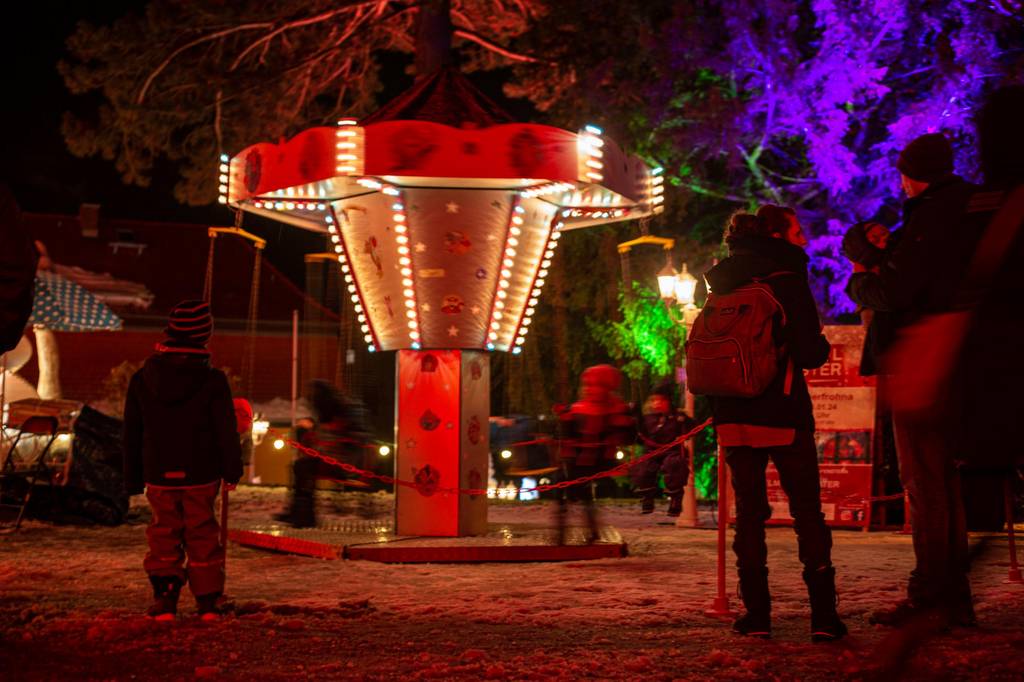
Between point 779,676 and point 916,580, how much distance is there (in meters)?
1.25

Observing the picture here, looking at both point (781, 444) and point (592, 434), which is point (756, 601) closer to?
point (781, 444)

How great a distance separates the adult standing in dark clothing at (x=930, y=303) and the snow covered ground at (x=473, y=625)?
0.18m

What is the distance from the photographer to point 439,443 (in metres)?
10.3

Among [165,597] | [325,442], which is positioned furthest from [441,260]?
[165,597]

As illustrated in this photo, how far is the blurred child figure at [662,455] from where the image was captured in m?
13.6

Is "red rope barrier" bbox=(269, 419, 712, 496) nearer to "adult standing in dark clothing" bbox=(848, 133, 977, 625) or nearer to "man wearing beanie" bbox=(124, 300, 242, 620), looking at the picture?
"man wearing beanie" bbox=(124, 300, 242, 620)

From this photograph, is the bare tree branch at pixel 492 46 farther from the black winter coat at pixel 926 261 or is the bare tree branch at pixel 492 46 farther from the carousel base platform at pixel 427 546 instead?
the black winter coat at pixel 926 261

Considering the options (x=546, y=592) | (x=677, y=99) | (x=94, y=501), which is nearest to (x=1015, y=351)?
(x=546, y=592)

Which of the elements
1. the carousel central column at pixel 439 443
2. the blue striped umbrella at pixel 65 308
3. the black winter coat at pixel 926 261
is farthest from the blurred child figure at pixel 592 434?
the blue striped umbrella at pixel 65 308

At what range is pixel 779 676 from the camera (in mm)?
4508

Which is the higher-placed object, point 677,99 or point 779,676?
point 677,99

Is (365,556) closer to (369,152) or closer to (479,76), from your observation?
(369,152)

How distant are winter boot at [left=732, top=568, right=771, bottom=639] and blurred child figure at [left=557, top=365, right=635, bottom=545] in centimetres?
418

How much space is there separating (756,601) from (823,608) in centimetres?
32
